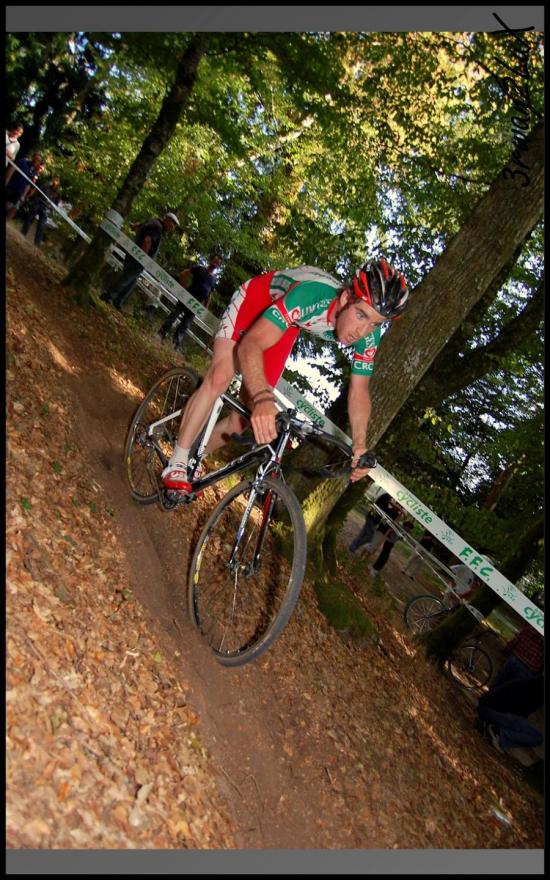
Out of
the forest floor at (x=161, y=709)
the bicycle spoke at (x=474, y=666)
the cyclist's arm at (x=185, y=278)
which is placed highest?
the cyclist's arm at (x=185, y=278)

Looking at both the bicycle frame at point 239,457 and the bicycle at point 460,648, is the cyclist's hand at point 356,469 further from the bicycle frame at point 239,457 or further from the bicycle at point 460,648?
the bicycle at point 460,648

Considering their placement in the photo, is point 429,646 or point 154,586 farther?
point 429,646

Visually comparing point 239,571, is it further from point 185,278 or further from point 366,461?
point 185,278

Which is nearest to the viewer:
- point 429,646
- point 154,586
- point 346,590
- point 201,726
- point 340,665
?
point 201,726

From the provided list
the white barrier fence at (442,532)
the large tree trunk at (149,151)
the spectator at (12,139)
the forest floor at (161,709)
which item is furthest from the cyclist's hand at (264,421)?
the spectator at (12,139)

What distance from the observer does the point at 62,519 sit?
14.5 ft

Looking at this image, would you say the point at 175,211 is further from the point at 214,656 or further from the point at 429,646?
the point at 214,656

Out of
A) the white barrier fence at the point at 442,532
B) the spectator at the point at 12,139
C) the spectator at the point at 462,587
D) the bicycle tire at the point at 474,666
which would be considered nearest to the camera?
the white barrier fence at the point at 442,532

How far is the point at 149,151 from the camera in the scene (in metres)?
9.82

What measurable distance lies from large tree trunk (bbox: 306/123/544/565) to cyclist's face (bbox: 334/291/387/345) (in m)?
2.40

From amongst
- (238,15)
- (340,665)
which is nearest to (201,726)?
(340,665)

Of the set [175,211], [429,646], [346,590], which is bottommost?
[429,646]

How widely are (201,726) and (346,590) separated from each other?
3.70m

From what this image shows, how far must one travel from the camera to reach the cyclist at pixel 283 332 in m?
3.68
